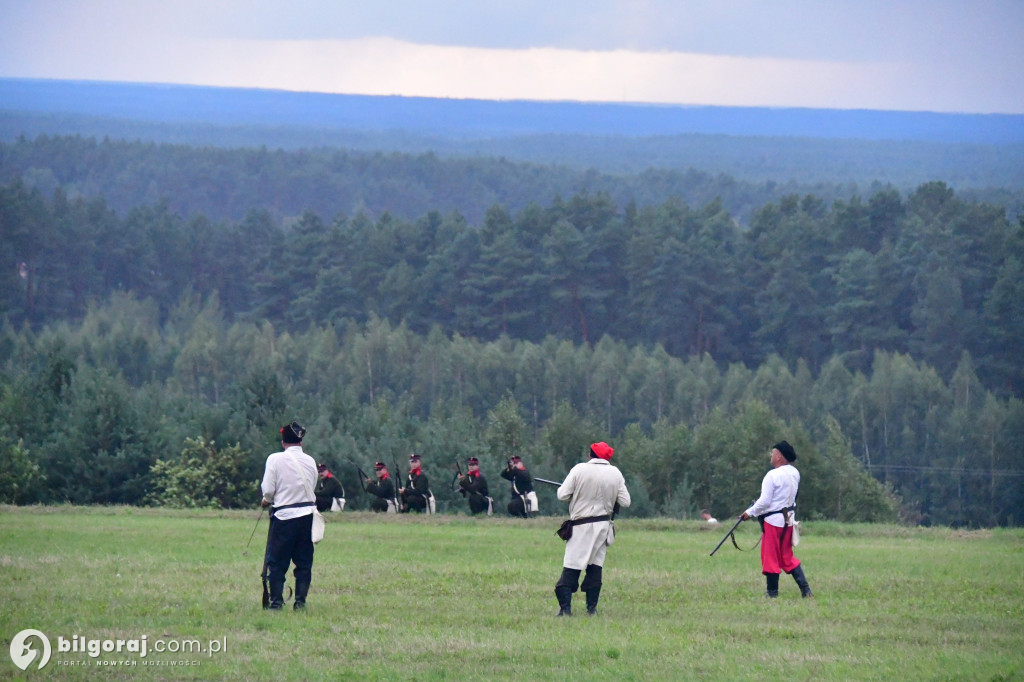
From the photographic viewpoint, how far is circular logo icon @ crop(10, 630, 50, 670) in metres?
11.1

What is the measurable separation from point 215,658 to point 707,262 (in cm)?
9548

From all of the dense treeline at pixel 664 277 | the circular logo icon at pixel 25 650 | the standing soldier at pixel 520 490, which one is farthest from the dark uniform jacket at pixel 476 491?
the dense treeline at pixel 664 277

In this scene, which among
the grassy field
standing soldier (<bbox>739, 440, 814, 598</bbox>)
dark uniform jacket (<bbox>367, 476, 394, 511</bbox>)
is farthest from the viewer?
dark uniform jacket (<bbox>367, 476, 394, 511</bbox>)

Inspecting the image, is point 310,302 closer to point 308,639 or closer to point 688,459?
point 688,459

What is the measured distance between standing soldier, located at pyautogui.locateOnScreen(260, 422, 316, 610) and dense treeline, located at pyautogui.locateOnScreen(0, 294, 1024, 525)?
69.7ft

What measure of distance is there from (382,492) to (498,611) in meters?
13.7

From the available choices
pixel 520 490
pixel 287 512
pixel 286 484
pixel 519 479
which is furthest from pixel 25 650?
pixel 520 490

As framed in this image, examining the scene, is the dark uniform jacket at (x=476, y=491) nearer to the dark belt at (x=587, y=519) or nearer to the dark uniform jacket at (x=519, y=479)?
the dark uniform jacket at (x=519, y=479)

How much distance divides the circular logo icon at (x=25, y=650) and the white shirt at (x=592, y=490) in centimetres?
505

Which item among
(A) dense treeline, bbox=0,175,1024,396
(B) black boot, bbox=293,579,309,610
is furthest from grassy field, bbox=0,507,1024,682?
(A) dense treeline, bbox=0,175,1024,396

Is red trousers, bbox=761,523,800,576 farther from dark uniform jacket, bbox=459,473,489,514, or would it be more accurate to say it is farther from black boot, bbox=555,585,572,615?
dark uniform jacket, bbox=459,473,489,514

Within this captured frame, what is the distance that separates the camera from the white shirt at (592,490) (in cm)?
1435

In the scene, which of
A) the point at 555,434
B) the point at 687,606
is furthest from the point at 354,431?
the point at 687,606

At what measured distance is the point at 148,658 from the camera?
455 inches
